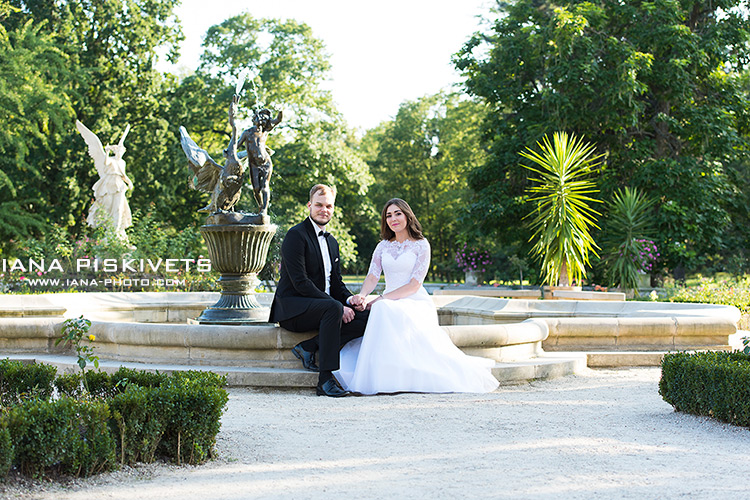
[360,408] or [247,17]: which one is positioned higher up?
[247,17]

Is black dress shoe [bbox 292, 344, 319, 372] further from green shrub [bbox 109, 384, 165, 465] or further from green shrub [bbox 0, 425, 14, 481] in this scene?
green shrub [bbox 0, 425, 14, 481]

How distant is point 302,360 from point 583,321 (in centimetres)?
342

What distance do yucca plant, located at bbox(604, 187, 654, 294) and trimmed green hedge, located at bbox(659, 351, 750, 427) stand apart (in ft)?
35.6

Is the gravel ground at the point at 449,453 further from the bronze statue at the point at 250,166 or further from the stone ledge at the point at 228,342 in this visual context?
the bronze statue at the point at 250,166

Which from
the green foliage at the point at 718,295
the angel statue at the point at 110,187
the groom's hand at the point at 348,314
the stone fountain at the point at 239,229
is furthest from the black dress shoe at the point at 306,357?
the angel statue at the point at 110,187

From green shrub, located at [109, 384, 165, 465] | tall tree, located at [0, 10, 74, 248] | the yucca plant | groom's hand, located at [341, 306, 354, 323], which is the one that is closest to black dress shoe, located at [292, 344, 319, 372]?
groom's hand, located at [341, 306, 354, 323]

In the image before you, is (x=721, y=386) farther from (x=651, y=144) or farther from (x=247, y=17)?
(x=247, y=17)

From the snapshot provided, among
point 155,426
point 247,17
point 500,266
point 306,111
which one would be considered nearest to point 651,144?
point 500,266

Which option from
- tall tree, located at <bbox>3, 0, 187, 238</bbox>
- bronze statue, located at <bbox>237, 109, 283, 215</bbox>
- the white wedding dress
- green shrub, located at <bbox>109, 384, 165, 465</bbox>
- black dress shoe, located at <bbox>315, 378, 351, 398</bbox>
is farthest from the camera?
tall tree, located at <bbox>3, 0, 187, 238</bbox>

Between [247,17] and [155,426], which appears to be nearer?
[155,426]

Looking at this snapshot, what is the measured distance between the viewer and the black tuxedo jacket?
21.3ft

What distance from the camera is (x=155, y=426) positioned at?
3.98m

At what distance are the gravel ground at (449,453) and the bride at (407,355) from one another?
0.19 metres

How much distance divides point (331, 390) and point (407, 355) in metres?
0.72
